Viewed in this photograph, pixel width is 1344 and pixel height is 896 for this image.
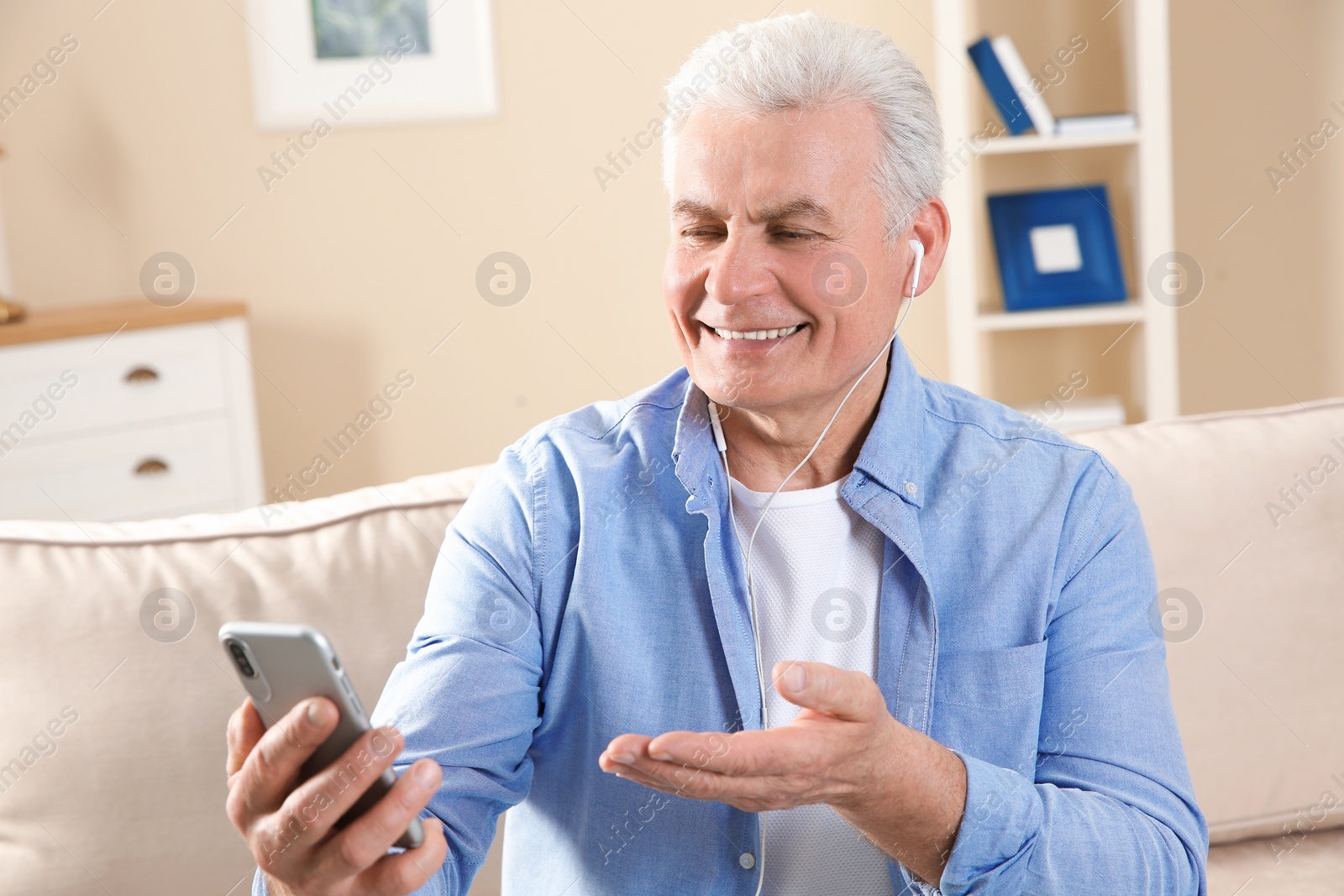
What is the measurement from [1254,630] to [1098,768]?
1.63ft

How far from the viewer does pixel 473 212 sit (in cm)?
355

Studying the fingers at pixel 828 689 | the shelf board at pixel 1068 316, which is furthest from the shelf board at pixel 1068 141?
the fingers at pixel 828 689

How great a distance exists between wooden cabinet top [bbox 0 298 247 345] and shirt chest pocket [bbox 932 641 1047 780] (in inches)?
94.4

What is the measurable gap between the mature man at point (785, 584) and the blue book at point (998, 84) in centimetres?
193

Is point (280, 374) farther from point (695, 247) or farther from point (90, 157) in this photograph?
point (695, 247)

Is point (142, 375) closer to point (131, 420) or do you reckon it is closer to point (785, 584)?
point (131, 420)

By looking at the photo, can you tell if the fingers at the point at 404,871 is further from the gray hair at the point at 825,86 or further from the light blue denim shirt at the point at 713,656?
the gray hair at the point at 825,86

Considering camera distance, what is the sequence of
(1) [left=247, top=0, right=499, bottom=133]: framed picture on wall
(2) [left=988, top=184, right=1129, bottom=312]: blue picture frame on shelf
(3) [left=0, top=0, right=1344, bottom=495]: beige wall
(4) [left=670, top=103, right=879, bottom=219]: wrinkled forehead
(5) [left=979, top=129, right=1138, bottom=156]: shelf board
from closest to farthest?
1. (4) [left=670, top=103, right=879, bottom=219]: wrinkled forehead
2. (5) [left=979, top=129, right=1138, bottom=156]: shelf board
3. (2) [left=988, top=184, right=1129, bottom=312]: blue picture frame on shelf
4. (3) [left=0, top=0, right=1344, bottom=495]: beige wall
5. (1) [left=247, top=0, right=499, bottom=133]: framed picture on wall

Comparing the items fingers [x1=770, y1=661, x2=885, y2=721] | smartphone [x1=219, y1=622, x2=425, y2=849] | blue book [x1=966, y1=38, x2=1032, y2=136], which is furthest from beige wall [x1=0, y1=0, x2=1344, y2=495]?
smartphone [x1=219, y1=622, x2=425, y2=849]

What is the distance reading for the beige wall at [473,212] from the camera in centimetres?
327

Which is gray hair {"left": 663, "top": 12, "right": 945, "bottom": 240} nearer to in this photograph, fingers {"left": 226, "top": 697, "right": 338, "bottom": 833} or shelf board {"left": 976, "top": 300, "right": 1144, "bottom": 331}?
fingers {"left": 226, "top": 697, "right": 338, "bottom": 833}

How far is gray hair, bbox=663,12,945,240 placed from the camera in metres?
1.08

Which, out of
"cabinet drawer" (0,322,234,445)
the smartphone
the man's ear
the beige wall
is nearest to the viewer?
the smartphone

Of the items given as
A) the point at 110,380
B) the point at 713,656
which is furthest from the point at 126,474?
the point at 713,656
